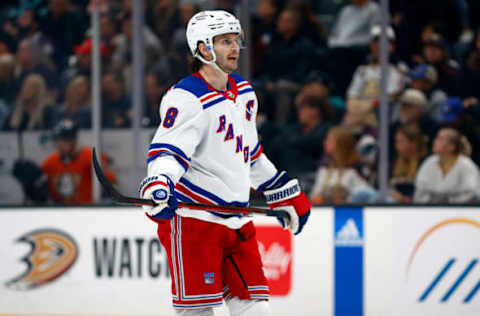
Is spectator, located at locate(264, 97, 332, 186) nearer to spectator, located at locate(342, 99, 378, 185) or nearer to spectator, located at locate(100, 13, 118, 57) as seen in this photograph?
spectator, located at locate(342, 99, 378, 185)

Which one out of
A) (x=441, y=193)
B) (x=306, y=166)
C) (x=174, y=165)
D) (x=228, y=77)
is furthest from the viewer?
(x=306, y=166)

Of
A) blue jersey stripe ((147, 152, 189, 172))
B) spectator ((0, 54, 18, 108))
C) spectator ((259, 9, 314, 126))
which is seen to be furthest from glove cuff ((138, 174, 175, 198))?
spectator ((0, 54, 18, 108))

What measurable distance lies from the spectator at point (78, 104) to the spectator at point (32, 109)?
105 millimetres

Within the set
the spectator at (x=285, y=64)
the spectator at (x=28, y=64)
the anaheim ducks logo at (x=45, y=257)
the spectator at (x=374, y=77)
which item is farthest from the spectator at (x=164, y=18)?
the anaheim ducks logo at (x=45, y=257)

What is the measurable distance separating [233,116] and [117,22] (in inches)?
91.2

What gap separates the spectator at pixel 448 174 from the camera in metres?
4.33

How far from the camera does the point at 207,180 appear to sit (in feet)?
8.95

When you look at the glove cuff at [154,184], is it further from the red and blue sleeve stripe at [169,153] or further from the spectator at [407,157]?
the spectator at [407,157]

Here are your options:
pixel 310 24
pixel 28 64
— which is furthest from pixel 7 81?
pixel 310 24

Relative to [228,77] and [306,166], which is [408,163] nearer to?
[306,166]

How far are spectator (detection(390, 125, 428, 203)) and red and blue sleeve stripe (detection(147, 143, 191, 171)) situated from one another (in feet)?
6.72

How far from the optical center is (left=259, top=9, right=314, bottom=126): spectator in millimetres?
4848

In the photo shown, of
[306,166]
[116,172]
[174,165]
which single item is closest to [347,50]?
[306,166]

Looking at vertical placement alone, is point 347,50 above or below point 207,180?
above
